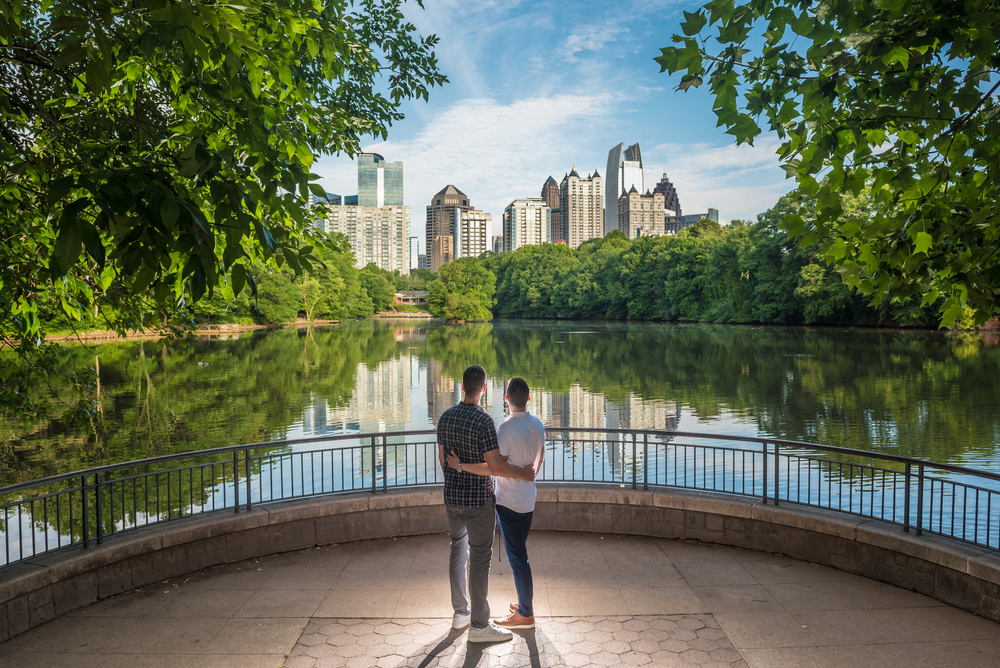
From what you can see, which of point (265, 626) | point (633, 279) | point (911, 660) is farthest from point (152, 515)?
point (633, 279)

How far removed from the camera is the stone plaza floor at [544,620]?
4863mm

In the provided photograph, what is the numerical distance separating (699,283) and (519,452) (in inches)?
3743

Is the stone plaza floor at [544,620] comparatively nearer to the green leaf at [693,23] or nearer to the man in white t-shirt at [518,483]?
the man in white t-shirt at [518,483]

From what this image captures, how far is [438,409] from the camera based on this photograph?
94.4 feet

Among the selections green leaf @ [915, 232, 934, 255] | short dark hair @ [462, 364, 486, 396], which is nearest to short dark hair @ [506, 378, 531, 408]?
short dark hair @ [462, 364, 486, 396]

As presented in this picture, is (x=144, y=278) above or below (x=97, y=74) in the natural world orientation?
below

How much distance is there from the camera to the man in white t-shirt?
16.2 feet

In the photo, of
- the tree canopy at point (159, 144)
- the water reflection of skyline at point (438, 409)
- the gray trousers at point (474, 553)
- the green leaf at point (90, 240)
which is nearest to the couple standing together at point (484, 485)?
the gray trousers at point (474, 553)

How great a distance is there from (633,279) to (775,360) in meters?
67.1

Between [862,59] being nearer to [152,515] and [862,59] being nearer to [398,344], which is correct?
[152,515]

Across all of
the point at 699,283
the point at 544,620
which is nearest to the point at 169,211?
the point at 544,620

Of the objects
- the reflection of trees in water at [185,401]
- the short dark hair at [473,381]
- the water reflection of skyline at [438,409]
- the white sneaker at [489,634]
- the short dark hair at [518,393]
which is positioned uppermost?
the short dark hair at [473,381]

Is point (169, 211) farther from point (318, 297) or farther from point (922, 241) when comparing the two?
point (318, 297)

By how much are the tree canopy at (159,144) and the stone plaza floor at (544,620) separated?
2.73 metres
